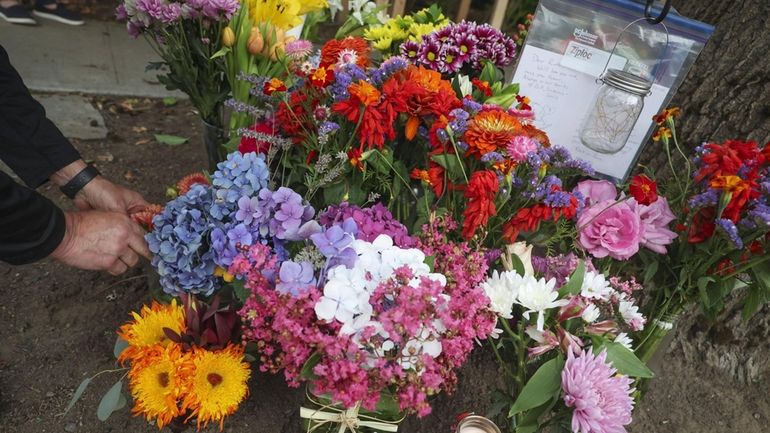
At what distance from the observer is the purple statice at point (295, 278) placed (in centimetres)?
90

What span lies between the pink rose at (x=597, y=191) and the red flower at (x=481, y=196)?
1.04ft

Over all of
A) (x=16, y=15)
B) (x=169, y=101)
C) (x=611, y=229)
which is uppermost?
(x=611, y=229)

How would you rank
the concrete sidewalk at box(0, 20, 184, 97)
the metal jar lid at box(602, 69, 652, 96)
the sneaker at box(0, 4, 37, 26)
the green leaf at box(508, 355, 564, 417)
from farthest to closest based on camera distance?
the sneaker at box(0, 4, 37, 26) → the concrete sidewalk at box(0, 20, 184, 97) → the metal jar lid at box(602, 69, 652, 96) → the green leaf at box(508, 355, 564, 417)

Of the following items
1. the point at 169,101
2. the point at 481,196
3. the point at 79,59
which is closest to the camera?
the point at 481,196

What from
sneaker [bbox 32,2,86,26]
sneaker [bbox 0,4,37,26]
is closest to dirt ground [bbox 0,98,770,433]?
sneaker [bbox 0,4,37,26]

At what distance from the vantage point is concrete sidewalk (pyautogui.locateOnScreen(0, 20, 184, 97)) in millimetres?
3225

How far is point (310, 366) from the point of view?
2.93 ft

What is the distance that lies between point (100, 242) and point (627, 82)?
1.27 meters

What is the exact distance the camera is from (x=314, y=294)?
0.87m

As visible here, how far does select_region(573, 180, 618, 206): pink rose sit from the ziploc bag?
10.8 inches

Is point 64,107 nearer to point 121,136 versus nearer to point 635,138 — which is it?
point 121,136

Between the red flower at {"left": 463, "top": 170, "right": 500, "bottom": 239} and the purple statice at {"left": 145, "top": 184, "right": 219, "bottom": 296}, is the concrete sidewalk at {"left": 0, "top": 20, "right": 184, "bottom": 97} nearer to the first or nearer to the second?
the purple statice at {"left": 145, "top": 184, "right": 219, "bottom": 296}

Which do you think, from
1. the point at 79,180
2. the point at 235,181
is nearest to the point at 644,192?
the point at 235,181

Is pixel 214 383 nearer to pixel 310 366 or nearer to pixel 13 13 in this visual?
pixel 310 366
